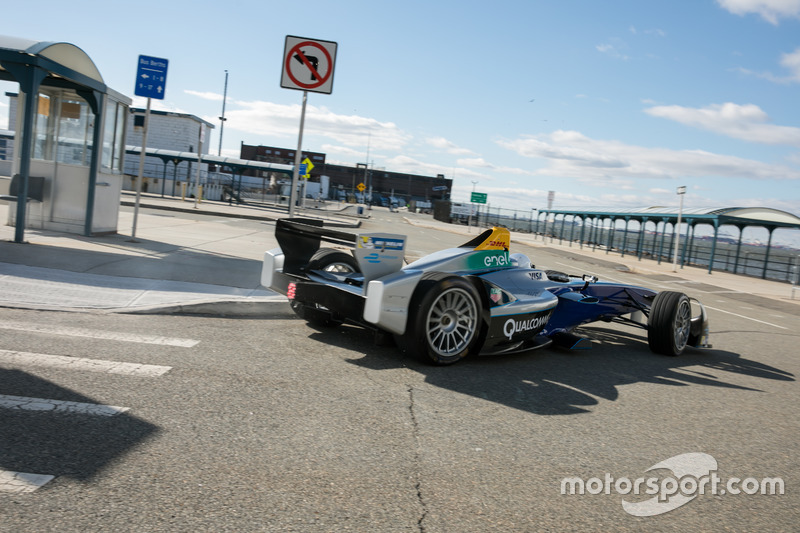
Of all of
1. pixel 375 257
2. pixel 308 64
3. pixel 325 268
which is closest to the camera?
pixel 375 257

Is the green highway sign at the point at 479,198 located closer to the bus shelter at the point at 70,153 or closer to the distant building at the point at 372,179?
the bus shelter at the point at 70,153

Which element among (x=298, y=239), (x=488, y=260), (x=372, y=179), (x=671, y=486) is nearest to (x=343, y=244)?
(x=298, y=239)

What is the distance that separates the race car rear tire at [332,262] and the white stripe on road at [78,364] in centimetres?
220

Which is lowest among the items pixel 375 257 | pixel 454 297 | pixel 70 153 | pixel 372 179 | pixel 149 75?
pixel 454 297

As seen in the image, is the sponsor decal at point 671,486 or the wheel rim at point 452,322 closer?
the sponsor decal at point 671,486

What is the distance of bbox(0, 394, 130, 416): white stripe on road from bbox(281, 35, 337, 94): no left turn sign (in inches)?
222

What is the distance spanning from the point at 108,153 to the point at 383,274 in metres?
8.89

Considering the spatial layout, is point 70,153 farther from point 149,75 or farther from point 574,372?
point 574,372

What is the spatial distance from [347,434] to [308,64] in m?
6.03

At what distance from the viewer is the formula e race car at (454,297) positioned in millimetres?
5301

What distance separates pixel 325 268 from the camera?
668cm

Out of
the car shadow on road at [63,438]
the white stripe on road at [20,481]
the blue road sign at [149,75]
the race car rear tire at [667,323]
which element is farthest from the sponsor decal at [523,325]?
the blue road sign at [149,75]

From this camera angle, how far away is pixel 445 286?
5348mm

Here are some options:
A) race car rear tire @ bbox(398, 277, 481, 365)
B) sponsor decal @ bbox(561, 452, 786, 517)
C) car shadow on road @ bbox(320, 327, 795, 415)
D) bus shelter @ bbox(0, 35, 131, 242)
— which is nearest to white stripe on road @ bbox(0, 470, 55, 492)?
sponsor decal @ bbox(561, 452, 786, 517)
